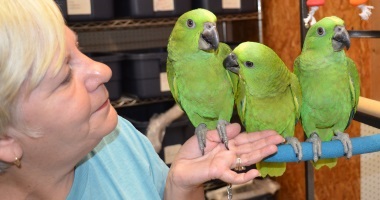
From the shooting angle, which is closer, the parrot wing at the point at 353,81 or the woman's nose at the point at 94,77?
the woman's nose at the point at 94,77

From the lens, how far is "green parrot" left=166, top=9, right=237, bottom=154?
911 millimetres

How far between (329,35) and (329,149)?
22cm

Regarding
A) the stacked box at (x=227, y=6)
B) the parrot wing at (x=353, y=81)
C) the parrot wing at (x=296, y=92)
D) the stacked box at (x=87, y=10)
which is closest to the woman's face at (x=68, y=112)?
the parrot wing at (x=296, y=92)

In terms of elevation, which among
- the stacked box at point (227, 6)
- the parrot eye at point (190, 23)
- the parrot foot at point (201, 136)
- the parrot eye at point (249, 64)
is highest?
the stacked box at point (227, 6)

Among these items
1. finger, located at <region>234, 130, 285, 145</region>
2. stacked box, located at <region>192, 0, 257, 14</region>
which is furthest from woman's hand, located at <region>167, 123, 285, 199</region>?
stacked box, located at <region>192, 0, 257, 14</region>

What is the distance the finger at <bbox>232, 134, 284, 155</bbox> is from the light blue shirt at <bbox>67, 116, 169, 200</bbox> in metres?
0.23

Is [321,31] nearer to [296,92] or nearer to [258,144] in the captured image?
[296,92]

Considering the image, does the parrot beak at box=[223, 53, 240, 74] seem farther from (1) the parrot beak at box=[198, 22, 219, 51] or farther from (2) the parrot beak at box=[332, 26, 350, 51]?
(2) the parrot beak at box=[332, 26, 350, 51]

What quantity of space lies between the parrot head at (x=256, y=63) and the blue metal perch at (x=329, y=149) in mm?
139

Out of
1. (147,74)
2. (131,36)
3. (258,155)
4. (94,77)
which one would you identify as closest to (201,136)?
(258,155)

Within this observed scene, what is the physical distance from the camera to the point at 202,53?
3.06 ft

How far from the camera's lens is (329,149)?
2.83ft

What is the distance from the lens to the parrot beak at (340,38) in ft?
2.73

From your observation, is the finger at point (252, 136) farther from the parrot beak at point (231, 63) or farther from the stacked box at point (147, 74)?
the stacked box at point (147, 74)
